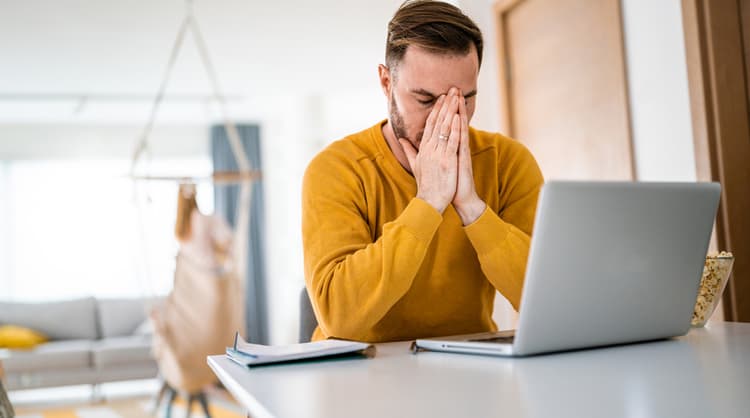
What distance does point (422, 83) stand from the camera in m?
1.39

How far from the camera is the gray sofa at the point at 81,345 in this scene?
5.33 meters

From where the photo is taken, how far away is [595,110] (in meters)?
2.39

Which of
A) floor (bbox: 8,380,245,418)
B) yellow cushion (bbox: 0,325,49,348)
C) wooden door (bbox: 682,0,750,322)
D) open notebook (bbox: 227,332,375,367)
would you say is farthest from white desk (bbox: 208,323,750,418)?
yellow cushion (bbox: 0,325,49,348)

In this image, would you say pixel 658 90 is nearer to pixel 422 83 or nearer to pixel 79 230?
pixel 422 83

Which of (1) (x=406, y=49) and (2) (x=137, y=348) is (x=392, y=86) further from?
(2) (x=137, y=348)

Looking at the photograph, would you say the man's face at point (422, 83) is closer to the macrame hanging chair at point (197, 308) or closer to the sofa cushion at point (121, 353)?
the macrame hanging chair at point (197, 308)

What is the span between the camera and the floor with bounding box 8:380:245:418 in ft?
15.9

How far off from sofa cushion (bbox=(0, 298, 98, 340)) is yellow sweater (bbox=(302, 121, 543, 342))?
5197mm

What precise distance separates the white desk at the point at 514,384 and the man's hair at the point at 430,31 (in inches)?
24.8

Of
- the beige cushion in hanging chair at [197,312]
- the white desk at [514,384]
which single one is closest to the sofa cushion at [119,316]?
the beige cushion in hanging chair at [197,312]

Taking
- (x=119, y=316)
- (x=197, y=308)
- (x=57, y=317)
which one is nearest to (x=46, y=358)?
(x=57, y=317)

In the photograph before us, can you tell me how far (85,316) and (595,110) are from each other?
497 centimetres

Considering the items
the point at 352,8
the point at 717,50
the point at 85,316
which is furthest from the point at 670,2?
the point at 85,316

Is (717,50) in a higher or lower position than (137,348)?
higher
